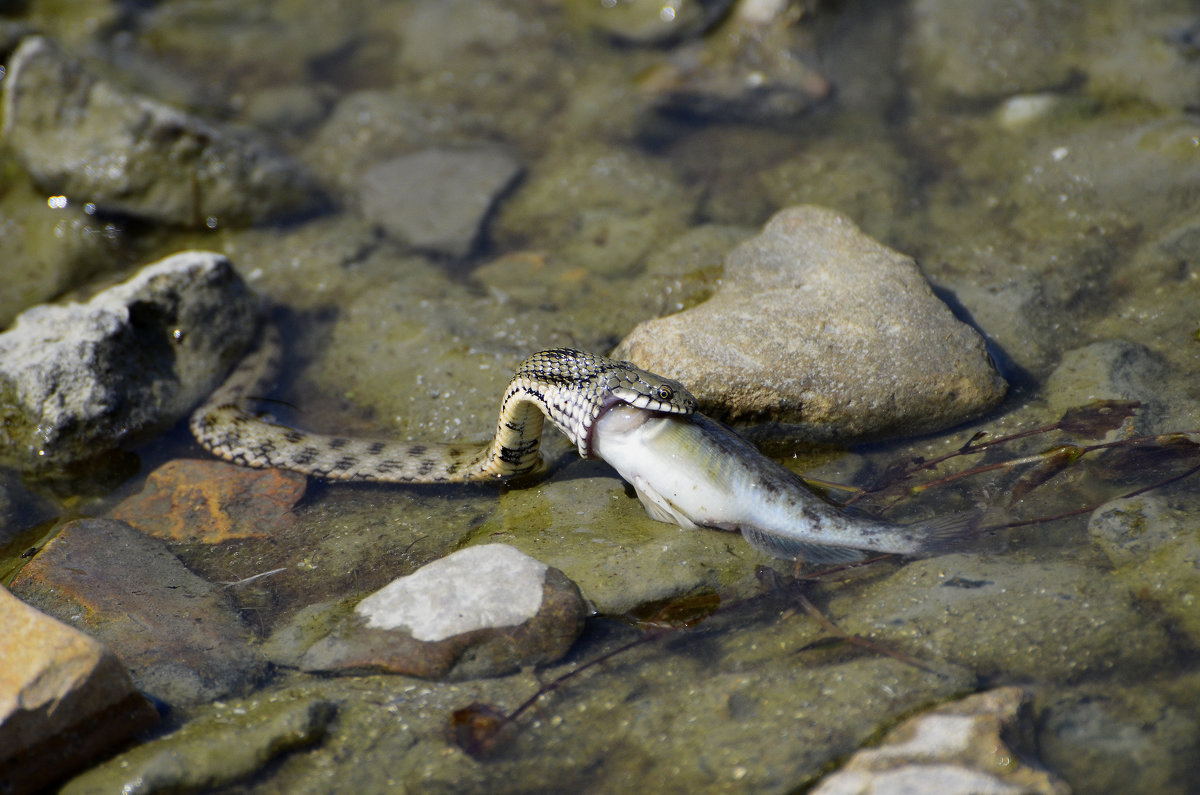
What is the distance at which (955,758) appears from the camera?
121 inches

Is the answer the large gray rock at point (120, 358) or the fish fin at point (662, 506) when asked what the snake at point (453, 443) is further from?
the fish fin at point (662, 506)

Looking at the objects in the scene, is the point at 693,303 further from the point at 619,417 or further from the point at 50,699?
the point at 50,699

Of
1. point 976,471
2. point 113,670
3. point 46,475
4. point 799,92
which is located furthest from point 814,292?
point 46,475

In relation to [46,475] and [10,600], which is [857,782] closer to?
[10,600]

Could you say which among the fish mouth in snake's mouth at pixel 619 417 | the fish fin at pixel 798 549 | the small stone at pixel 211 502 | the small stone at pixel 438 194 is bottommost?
the small stone at pixel 211 502

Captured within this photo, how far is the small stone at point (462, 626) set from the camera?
147 inches

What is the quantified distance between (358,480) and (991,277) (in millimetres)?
4193

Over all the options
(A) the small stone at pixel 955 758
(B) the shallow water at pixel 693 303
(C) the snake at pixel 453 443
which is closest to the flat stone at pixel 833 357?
(B) the shallow water at pixel 693 303

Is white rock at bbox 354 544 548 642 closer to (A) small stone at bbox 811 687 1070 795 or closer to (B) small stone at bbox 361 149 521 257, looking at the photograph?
(A) small stone at bbox 811 687 1070 795

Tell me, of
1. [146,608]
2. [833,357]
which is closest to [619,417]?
[833,357]

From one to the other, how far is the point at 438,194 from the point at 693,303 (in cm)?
247

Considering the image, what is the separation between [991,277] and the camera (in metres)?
5.84

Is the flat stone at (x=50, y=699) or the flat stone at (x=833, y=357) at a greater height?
the flat stone at (x=833, y=357)

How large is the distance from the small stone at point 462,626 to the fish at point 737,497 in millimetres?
640
